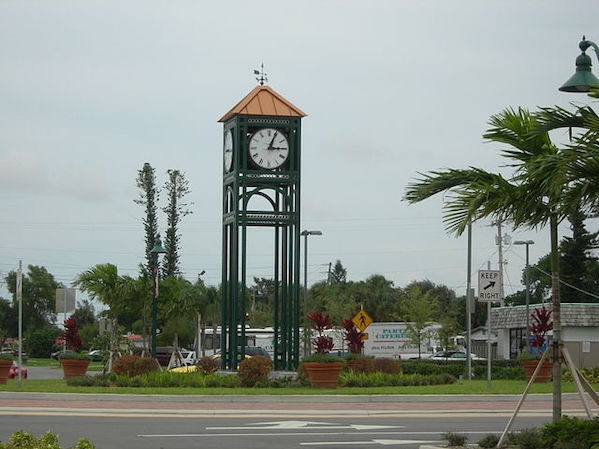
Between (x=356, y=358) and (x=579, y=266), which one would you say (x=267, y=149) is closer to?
(x=356, y=358)

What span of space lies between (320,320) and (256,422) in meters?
10.8

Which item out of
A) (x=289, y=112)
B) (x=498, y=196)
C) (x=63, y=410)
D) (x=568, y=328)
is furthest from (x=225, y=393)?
(x=568, y=328)

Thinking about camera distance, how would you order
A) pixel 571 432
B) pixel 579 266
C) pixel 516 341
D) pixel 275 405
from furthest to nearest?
1. pixel 579 266
2. pixel 516 341
3. pixel 275 405
4. pixel 571 432

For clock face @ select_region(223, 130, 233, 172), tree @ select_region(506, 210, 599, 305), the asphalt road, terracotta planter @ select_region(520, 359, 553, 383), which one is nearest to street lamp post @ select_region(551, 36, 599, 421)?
the asphalt road

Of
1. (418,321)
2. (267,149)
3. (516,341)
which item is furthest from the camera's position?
(418,321)

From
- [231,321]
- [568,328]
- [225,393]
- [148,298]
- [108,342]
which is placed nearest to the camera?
[225,393]

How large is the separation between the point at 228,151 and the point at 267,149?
4.79 feet

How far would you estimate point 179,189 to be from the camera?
73000mm

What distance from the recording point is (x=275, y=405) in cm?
2750

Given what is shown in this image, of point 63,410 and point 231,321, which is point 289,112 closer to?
point 231,321

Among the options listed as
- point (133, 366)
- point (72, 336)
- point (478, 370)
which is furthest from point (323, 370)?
point (478, 370)

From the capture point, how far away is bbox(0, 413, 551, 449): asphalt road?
18250 mm

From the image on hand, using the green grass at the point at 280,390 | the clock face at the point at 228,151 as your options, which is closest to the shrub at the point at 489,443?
the green grass at the point at 280,390

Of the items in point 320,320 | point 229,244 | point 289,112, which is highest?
point 289,112
